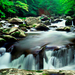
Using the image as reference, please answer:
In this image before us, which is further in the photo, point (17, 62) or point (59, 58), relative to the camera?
point (59, 58)

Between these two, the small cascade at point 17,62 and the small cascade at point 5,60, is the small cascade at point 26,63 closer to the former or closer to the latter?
the small cascade at point 17,62

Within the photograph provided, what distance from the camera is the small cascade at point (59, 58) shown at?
4.13 m

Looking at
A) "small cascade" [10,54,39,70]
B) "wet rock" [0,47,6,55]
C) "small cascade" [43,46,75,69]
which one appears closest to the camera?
"small cascade" [10,54,39,70]

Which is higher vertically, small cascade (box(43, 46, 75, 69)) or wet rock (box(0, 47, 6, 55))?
wet rock (box(0, 47, 6, 55))

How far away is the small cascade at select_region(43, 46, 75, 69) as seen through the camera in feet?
13.5

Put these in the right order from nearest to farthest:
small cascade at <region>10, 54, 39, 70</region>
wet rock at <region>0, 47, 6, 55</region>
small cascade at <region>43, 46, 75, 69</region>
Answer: small cascade at <region>10, 54, 39, 70</region> → small cascade at <region>43, 46, 75, 69</region> → wet rock at <region>0, 47, 6, 55</region>

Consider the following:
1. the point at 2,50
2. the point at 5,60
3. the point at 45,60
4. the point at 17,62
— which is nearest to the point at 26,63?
the point at 17,62

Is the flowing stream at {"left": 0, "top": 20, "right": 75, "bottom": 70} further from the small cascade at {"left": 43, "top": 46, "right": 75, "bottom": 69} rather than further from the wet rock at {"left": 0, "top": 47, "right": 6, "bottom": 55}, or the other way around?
the wet rock at {"left": 0, "top": 47, "right": 6, "bottom": 55}

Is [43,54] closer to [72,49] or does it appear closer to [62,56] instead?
[62,56]

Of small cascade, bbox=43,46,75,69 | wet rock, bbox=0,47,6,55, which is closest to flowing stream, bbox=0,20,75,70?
small cascade, bbox=43,46,75,69

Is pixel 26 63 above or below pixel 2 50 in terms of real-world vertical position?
below

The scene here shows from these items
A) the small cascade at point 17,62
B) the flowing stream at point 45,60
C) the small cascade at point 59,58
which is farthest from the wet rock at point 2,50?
the small cascade at point 59,58

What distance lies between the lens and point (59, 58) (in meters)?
4.38

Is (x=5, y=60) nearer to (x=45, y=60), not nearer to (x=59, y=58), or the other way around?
(x=45, y=60)
